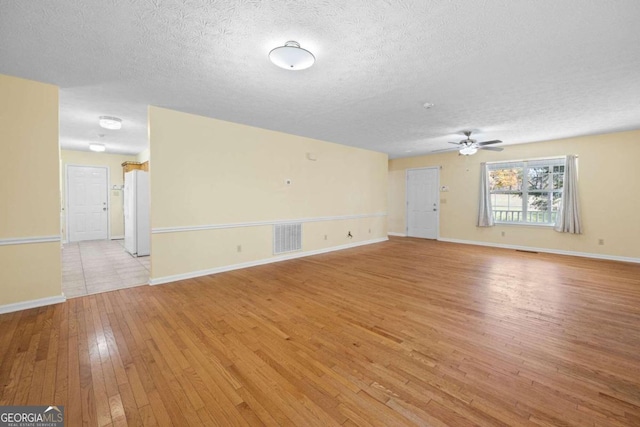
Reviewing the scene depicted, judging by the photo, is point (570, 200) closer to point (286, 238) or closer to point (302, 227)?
point (302, 227)

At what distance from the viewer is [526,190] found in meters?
A: 6.50

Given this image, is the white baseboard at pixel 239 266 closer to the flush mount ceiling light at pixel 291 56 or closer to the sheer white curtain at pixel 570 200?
the flush mount ceiling light at pixel 291 56

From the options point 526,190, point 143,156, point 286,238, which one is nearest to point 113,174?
point 143,156

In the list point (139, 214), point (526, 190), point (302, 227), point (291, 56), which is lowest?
point (302, 227)

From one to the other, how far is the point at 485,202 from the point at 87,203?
10915mm

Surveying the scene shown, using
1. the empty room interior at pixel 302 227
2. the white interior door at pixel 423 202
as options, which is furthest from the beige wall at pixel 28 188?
the white interior door at pixel 423 202

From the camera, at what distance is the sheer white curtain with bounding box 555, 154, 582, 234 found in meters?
5.68

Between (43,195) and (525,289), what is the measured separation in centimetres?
632

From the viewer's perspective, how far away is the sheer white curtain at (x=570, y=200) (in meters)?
5.68

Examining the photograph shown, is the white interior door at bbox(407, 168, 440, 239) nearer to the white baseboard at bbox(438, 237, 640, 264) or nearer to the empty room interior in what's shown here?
the white baseboard at bbox(438, 237, 640, 264)

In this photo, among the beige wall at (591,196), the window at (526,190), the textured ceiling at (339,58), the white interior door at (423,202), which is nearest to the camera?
the textured ceiling at (339,58)

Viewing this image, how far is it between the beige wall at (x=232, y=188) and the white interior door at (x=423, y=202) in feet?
8.70

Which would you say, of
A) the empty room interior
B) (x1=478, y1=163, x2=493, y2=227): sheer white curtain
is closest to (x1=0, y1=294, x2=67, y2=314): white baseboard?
the empty room interior

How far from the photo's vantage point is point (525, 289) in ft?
12.1
